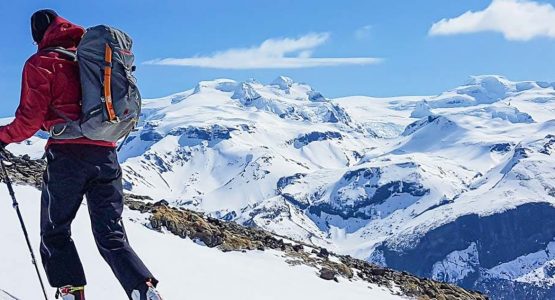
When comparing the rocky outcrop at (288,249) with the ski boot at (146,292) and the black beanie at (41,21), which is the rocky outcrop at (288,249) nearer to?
the ski boot at (146,292)

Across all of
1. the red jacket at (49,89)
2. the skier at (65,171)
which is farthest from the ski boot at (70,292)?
the red jacket at (49,89)

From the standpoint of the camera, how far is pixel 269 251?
22.2 meters

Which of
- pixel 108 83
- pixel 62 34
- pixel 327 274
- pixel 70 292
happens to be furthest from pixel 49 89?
pixel 327 274

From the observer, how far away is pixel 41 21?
781 cm

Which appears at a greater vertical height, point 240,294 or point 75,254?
point 75,254

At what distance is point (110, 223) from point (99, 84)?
5.36 feet

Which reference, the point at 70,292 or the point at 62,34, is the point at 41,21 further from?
the point at 70,292

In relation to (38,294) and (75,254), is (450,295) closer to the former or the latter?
(38,294)

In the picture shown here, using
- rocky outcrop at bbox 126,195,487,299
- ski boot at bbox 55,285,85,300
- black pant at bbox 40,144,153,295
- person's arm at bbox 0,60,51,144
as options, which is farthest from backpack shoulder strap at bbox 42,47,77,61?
rocky outcrop at bbox 126,195,487,299

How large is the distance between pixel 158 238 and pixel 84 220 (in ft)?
7.70

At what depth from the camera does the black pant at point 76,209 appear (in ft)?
24.8

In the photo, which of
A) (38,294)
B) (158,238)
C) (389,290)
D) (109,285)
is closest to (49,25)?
(38,294)

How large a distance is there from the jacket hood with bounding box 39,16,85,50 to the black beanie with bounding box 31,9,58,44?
2.6 inches

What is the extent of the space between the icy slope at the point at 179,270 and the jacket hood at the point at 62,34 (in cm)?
345
